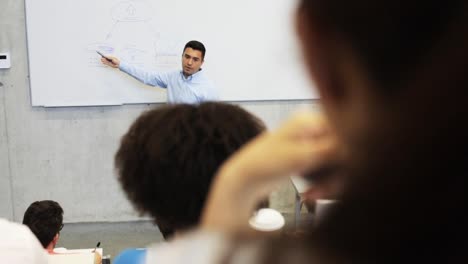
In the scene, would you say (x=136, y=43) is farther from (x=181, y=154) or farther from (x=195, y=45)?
(x=181, y=154)

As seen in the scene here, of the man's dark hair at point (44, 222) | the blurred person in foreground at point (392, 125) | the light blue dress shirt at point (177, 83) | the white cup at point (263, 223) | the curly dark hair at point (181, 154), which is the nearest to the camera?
the blurred person in foreground at point (392, 125)

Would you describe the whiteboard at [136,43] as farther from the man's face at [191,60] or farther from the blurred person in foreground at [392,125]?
the blurred person in foreground at [392,125]

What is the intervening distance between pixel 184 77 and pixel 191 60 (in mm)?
160

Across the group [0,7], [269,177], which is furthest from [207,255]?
[0,7]

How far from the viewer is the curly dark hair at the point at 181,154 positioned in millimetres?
1040

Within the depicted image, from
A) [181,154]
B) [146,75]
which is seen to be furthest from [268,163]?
[146,75]

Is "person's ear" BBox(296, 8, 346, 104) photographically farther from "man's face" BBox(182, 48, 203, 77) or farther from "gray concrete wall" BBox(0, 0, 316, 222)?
"gray concrete wall" BBox(0, 0, 316, 222)

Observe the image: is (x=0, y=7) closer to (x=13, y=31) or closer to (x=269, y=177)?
(x=13, y=31)

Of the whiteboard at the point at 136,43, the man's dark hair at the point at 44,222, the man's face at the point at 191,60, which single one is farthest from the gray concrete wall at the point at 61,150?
the man's dark hair at the point at 44,222

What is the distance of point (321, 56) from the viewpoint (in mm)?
314

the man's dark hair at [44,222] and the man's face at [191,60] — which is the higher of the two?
the man's face at [191,60]

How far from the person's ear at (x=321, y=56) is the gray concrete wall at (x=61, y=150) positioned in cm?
370

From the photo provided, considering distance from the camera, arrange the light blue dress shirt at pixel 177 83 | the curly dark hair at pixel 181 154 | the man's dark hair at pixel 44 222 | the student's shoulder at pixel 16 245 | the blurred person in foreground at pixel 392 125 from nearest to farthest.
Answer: the blurred person in foreground at pixel 392 125 → the curly dark hair at pixel 181 154 → the student's shoulder at pixel 16 245 → the man's dark hair at pixel 44 222 → the light blue dress shirt at pixel 177 83

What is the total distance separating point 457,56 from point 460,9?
3cm
